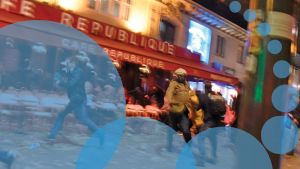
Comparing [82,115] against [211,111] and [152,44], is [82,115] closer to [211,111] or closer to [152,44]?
[211,111]

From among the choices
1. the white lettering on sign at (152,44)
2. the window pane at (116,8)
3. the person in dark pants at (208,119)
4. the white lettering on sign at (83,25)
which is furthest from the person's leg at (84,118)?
the window pane at (116,8)

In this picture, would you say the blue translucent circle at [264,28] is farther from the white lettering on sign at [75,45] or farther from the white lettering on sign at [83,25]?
the white lettering on sign at [83,25]

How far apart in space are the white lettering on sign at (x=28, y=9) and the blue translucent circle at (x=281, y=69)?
307 inches

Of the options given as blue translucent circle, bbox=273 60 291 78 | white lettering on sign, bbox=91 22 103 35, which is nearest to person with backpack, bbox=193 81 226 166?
blue translucent circle, bbox=273 60 291 78

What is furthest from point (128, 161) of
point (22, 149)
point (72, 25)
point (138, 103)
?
point (72, 25)

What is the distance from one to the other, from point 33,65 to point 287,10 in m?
10.1

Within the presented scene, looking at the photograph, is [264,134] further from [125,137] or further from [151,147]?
[125,137]

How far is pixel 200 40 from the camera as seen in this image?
21.6 m

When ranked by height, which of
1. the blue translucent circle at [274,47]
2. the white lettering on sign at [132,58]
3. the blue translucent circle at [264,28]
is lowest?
the blue translucent circle at [274,47]

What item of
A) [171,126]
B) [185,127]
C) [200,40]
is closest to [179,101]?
[185,127]
